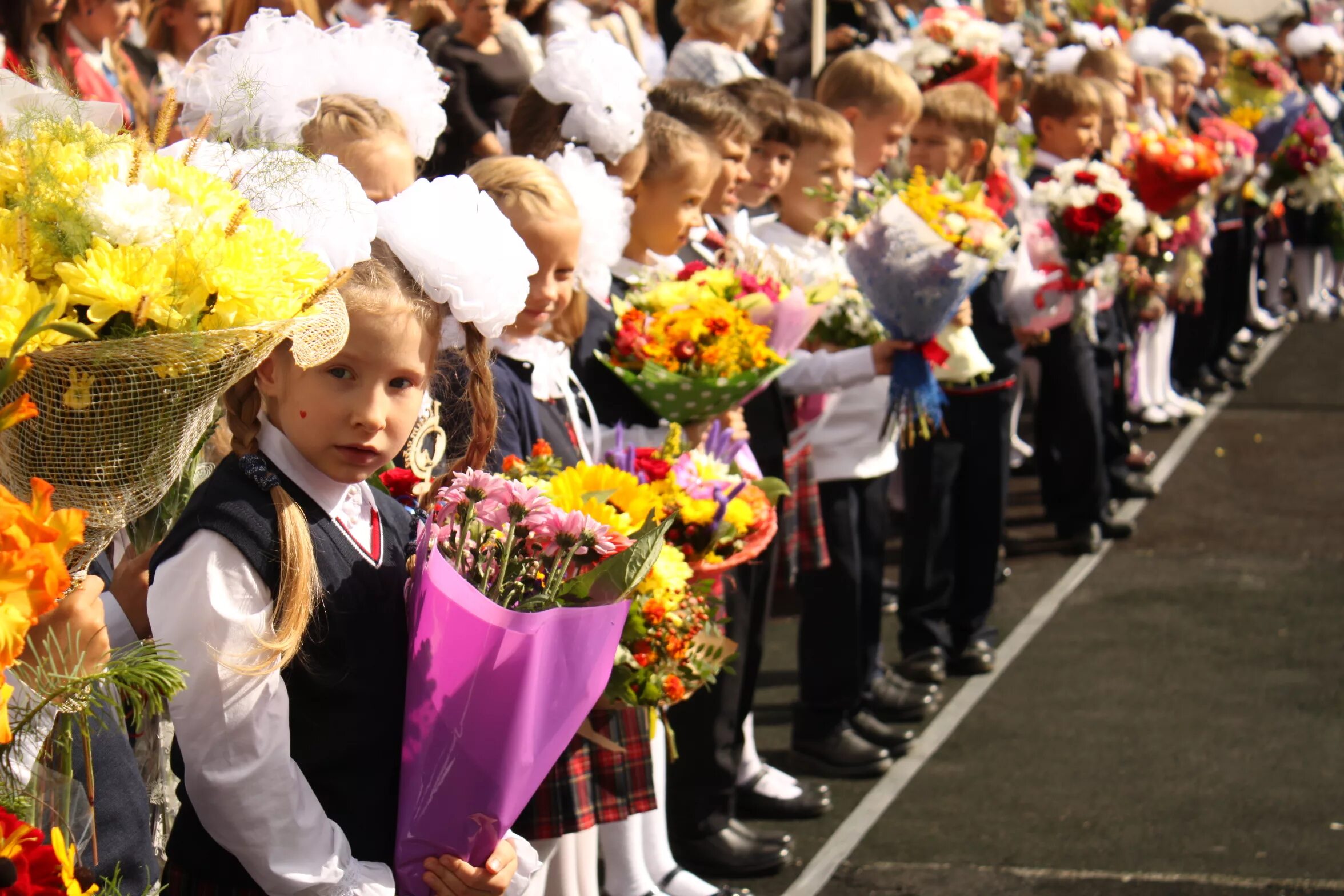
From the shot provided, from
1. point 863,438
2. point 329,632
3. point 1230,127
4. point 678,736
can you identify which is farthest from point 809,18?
point 329,632

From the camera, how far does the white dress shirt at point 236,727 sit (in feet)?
7.94

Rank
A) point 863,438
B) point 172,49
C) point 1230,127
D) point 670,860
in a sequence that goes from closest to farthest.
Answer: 1. point 670,860
2. point 863,438
3. point 172,49
4. point 1230,127

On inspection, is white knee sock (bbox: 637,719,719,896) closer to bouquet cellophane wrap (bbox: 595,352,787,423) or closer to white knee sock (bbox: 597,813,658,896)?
white knee sock (bbox: 597,813,658,896)

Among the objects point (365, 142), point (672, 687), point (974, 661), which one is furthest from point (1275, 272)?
point (672, 687)

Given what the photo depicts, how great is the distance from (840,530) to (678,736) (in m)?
1.21

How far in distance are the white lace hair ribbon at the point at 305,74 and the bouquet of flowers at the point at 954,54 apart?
395 centimetres

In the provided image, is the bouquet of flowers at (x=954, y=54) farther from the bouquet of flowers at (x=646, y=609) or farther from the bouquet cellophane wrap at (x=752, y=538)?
the bouquet of flowers at (x=646, y=609)

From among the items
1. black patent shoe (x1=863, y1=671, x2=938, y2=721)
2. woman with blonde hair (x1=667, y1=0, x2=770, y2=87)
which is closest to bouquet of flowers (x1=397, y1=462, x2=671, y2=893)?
black patent shoe (x1=863, y1=671, x2=938, y2=721)

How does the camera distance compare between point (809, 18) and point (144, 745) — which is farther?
point (809, 18)

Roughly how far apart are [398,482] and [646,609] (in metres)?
0.54

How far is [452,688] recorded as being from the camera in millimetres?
2512

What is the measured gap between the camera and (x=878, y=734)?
5855 millimetres

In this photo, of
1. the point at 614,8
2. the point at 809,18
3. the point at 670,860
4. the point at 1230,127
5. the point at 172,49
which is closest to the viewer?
the point at 670,860

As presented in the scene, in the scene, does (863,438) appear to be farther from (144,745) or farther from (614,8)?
(614,8)
